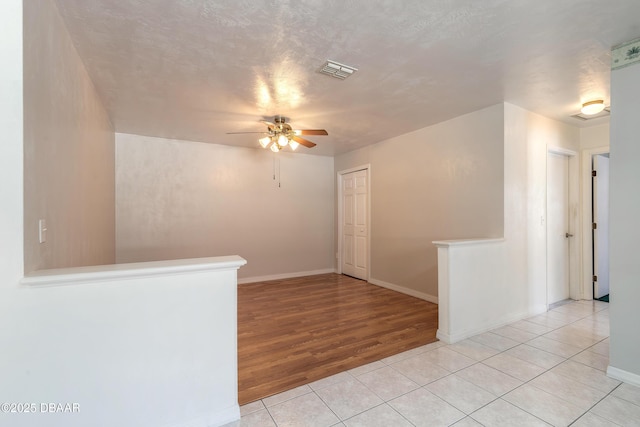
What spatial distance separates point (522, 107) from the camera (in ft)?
10.8

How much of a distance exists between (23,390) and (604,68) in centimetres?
448

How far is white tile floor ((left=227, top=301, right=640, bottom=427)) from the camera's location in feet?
5.61

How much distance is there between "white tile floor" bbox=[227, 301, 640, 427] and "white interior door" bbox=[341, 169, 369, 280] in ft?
9.20

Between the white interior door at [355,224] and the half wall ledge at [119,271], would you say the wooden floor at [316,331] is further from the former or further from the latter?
the half wall ledge at [119,271]

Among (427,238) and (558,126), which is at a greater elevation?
(558,126)

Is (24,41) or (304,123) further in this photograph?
(304,123)

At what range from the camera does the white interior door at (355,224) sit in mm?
5348

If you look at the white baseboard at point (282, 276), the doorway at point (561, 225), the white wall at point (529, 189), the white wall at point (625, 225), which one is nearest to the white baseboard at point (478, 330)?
the white wall at point (529, 189)

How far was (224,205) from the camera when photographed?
4992mm

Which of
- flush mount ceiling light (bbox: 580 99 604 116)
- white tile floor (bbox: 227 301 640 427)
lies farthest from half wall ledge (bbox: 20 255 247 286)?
flush mount ceiling light (bbox: 580 99 604 116)

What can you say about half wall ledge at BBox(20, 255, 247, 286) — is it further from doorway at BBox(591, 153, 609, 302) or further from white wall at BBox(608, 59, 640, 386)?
doorway at BBox(591, 153, 609, 302)

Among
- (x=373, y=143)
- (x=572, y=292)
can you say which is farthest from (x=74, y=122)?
(x=572, y=292)

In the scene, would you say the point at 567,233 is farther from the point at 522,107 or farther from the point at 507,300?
the point at 522,107

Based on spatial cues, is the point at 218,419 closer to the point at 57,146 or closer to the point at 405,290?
the point at 57,146
